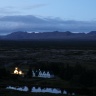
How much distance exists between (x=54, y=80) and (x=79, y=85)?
684 centimetres

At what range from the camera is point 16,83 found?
210 feet

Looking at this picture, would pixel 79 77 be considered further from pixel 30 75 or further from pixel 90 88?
Answer: pixel 30 75

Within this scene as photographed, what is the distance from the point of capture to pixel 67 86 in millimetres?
61125

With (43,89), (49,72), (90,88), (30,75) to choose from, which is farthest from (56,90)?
(49,72)

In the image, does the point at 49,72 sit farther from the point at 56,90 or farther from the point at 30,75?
the point at 56,90

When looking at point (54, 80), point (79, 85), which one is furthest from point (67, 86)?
point (54, 80)

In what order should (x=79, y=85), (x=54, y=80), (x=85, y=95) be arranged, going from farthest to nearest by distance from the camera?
(x=54, y=80) → (x=79, y=85) → (x=85, y=95)

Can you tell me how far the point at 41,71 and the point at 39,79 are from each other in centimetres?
1451

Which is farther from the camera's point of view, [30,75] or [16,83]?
[30,75]

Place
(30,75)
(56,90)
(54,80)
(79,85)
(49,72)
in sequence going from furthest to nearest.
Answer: (49,72) → (30,75) → (54,80) → (79,85) → (56,90)

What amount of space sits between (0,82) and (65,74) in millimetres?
13601

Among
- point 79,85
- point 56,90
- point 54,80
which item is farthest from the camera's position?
point 54,80

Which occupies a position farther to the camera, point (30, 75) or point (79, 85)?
point (30, 75)

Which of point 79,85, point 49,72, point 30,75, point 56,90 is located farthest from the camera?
point 49,72
